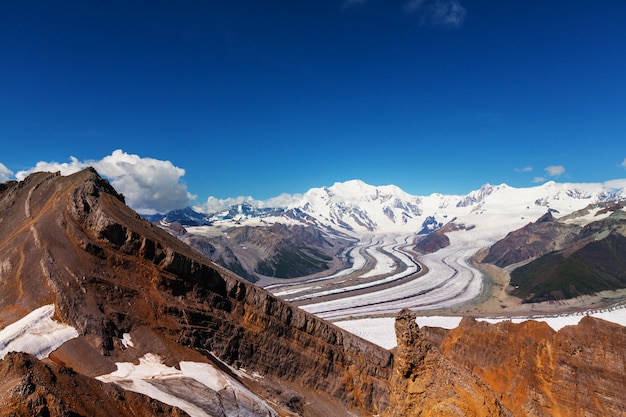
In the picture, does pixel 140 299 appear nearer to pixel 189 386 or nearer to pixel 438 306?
pixel 189 386

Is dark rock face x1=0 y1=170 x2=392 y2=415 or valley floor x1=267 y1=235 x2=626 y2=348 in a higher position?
dark rock face x1=0 y1=170 x2=392 y2=415

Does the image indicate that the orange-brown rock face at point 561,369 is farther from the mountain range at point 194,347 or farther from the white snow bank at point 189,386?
the white snow bank at point 189,386

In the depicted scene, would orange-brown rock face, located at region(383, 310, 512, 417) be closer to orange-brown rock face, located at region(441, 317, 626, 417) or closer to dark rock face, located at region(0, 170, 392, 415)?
dark rock face, located at region(0, 170, 392, 415)

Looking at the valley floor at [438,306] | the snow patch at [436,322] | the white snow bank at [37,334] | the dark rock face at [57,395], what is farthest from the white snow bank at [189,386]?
the snow patch at [436,322]

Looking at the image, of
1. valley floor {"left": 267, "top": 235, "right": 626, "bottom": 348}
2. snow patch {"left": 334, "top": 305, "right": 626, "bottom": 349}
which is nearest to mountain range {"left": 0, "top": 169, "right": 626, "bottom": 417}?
snow patch {"left": 334, "top": 305, "right": 626, "bottom": 349}

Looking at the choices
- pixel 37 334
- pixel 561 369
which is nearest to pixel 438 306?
pixel 561 369
